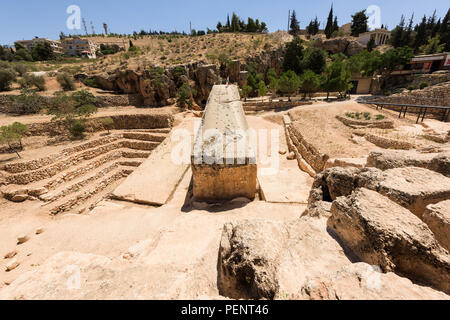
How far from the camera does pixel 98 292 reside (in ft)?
7.72

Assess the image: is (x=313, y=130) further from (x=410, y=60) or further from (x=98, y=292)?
(x=410, y=60)

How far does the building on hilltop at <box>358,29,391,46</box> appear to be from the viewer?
40.0 m

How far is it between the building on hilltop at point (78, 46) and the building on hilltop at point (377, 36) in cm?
7278

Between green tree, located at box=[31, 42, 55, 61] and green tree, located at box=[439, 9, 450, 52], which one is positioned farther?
green tree, located at box=[31, 42, 55, 61]

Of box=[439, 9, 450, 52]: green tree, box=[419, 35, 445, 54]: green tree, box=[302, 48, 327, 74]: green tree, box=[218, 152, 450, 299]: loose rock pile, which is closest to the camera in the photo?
box=[218, 152, 450, 299]: loose rock pile

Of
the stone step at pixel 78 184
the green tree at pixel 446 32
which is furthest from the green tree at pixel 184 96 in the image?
the green tree at pixel 446 32

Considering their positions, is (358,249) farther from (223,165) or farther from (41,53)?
(41,53)

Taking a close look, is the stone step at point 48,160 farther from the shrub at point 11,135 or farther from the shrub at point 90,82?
the shrub at point 90,82

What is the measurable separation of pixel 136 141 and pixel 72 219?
8253 millimetres

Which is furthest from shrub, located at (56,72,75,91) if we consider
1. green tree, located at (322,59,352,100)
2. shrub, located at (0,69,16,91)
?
green tree, located at (322,59,352,100)

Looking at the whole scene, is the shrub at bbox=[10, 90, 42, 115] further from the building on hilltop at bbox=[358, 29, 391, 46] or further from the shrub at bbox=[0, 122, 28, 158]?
the building on hilltop at bbox=[358, 29, 391, 46]

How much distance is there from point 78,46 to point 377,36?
82.1m

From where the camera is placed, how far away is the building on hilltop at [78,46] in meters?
51.5

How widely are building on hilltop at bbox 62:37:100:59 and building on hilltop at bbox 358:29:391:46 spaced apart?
2865 inches
